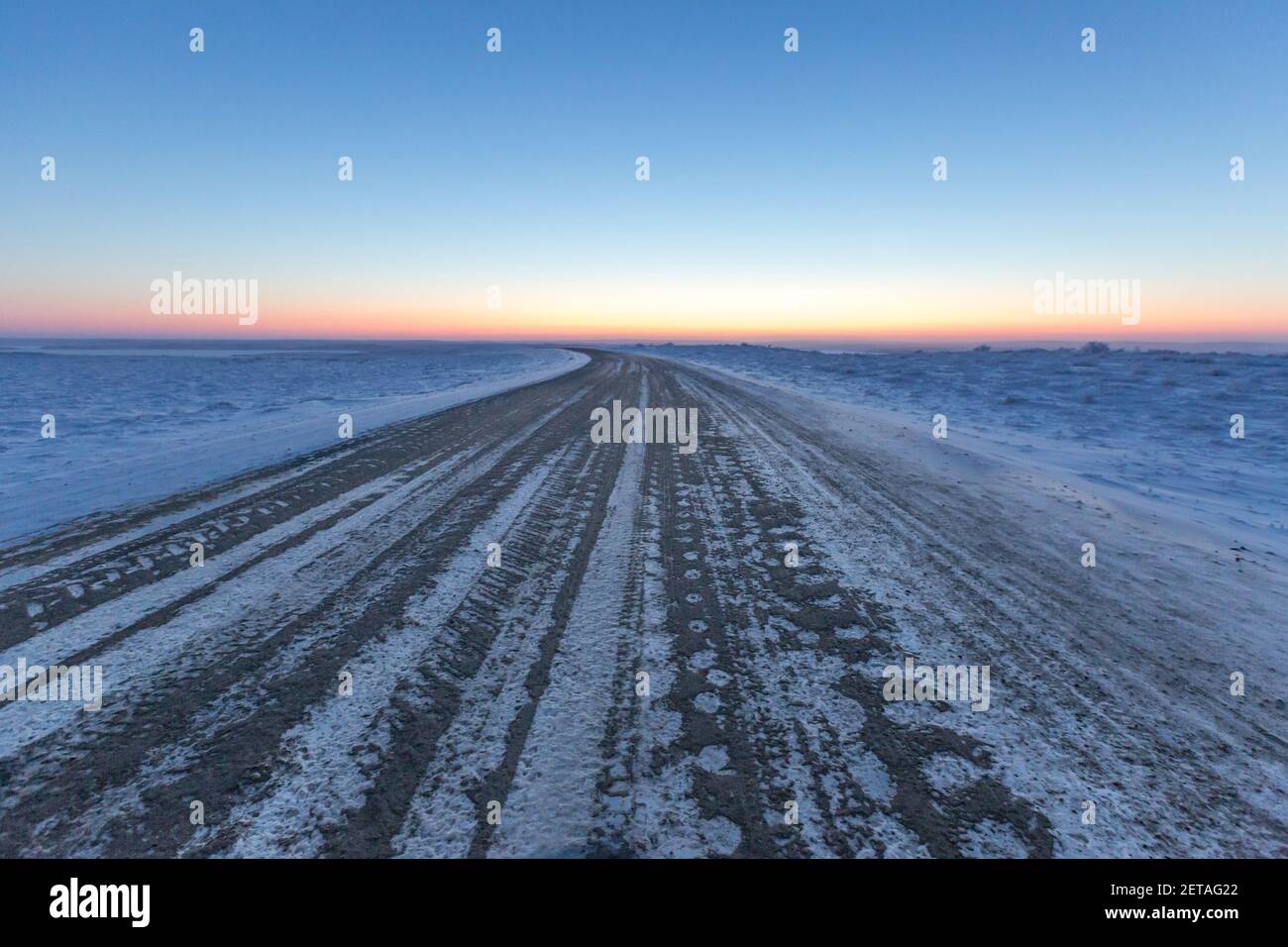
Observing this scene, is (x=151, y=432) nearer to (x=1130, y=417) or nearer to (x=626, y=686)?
(x=626, y=686)

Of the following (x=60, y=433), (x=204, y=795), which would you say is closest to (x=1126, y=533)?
(x=204, y=795)

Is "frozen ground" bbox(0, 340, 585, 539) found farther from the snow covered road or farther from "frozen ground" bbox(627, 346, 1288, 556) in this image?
→ "frozen ground" bbox(627, 346, 1288, 556)

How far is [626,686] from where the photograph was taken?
109 inches

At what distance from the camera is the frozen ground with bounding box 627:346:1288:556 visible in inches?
278

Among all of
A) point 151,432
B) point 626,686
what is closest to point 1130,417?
point 626,686

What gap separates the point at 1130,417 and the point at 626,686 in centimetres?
1530

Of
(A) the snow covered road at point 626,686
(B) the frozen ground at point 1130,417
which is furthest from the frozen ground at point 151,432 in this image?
(B) the frozen ground at point 1130,417

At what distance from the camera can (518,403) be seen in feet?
45.4

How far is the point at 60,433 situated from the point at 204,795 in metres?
11.5

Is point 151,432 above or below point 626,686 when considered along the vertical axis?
above

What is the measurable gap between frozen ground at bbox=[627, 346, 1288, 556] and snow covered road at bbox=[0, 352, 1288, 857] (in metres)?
2.77

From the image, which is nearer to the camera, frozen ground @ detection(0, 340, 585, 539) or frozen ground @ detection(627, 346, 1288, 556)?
frozen ground @ detection(0, 340, 585, 539)

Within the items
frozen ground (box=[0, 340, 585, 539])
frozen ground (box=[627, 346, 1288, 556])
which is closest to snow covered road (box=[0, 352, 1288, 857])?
frozen ground (box=[0, 340, 585, 539])
